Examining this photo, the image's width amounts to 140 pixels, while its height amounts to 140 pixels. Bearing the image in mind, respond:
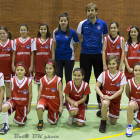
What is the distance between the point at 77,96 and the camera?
332 cm

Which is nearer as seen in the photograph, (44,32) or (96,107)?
(44,32)

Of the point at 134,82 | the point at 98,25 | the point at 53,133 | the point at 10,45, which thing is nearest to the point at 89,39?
the point at 98,25

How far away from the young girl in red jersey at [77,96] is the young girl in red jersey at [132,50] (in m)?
1.02

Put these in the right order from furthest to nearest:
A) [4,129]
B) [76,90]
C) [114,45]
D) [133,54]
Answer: [133,54], [114,45], [76,90], [4,129]

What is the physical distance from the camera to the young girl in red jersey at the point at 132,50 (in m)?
3.75

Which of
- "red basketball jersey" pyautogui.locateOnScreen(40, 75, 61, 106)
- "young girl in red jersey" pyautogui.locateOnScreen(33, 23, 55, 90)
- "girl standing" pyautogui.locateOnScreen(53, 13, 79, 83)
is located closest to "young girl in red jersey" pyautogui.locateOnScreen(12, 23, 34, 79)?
"young girl in red jersey" pyautogui.locateOnScreen(33, 23, 55, 90)

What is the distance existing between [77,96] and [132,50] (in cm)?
142

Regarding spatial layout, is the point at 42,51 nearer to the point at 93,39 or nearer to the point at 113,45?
the point at 93,39

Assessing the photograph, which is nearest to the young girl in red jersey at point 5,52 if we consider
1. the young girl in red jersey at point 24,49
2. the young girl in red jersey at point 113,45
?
the young girl in red jersey at point 24,49

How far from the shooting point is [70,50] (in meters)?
3.85

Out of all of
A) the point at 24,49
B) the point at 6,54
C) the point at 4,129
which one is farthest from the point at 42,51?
the point at 4,129

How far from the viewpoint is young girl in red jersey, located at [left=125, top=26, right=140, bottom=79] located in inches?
147

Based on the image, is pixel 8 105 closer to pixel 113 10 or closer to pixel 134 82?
pixel 134 82

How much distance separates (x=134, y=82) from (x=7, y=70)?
8.13ft
